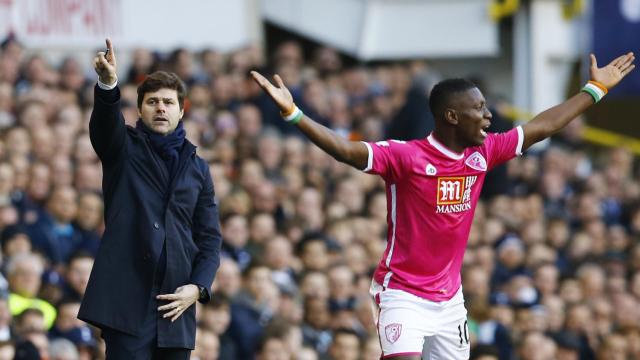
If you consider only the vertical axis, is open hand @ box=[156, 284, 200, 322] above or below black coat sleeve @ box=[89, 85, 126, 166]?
below

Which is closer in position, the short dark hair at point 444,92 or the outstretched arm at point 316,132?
the outstretched arm at point 316,132

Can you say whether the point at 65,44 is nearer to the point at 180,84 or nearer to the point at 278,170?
the point at 278,170

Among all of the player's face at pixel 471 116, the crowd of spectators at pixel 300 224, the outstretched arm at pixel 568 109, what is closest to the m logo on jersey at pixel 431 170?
the player's face at pixel 471 116

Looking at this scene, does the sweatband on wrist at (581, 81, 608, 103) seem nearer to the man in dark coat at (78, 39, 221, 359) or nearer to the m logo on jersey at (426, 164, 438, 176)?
the m logo on jersey at (426, 164, 438, 176)

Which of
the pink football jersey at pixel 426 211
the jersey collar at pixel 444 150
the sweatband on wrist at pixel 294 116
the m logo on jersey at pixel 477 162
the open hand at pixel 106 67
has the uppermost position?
the open hand at pixel 106 67

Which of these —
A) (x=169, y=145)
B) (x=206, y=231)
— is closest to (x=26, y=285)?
(x=206, y=231)

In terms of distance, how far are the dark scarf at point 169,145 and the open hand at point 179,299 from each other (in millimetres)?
554

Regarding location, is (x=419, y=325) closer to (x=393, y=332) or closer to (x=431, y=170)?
(x=393, y=332)

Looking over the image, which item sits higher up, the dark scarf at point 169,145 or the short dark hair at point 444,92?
the short dark hair at point 444,92

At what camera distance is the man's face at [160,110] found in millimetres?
6844

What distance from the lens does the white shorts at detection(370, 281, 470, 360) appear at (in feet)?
25.0

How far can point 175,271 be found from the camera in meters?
6.75

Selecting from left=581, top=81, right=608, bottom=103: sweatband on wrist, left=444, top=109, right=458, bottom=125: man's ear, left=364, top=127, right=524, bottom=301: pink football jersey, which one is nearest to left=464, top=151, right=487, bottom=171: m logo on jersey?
left=364, top=127, right=524, bottom=301: pink football jersey

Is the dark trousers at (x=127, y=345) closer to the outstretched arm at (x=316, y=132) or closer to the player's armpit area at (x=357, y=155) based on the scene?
the outstretched arm at (x=316, y=132)
